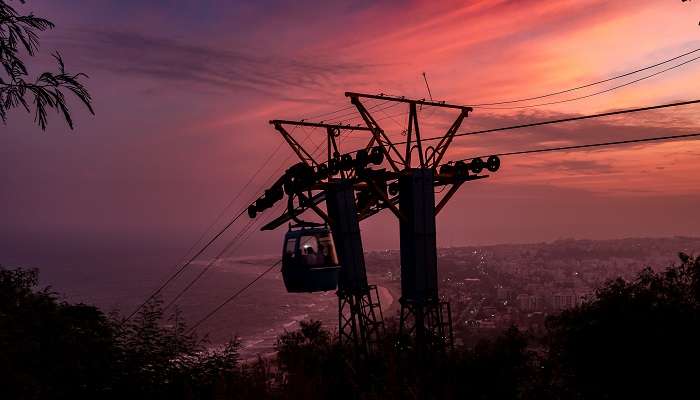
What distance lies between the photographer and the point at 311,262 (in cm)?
2159

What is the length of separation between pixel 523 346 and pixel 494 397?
308cm

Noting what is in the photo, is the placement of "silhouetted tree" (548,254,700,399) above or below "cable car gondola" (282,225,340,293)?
below

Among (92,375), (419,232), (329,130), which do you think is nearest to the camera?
(92,375)

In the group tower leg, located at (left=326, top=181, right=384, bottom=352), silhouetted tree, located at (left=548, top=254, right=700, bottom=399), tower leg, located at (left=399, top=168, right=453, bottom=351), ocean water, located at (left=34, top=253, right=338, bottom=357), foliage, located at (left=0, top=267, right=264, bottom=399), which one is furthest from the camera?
ocean water, located at (left=34, top=253, right=338, bottom=357)

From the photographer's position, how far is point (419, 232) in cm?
2128

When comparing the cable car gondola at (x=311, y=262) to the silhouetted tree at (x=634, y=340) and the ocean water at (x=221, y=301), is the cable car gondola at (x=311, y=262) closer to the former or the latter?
the silhouetted tree at (x=634, y=340)

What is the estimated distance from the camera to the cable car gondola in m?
A: 21.4

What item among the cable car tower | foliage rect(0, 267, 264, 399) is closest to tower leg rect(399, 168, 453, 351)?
the cable car tower

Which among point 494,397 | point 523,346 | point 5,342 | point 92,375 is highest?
point 5,342

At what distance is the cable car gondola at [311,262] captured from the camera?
21438 millimetres

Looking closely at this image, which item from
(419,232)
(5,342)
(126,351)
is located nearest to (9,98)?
Result: (5,342)

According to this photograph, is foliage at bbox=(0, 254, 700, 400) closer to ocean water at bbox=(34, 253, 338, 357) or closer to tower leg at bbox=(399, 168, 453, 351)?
tower leg at bbox=(399, 168, 453, 351)

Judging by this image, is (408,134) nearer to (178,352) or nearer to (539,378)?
(539,378)

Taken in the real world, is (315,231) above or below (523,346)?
above
